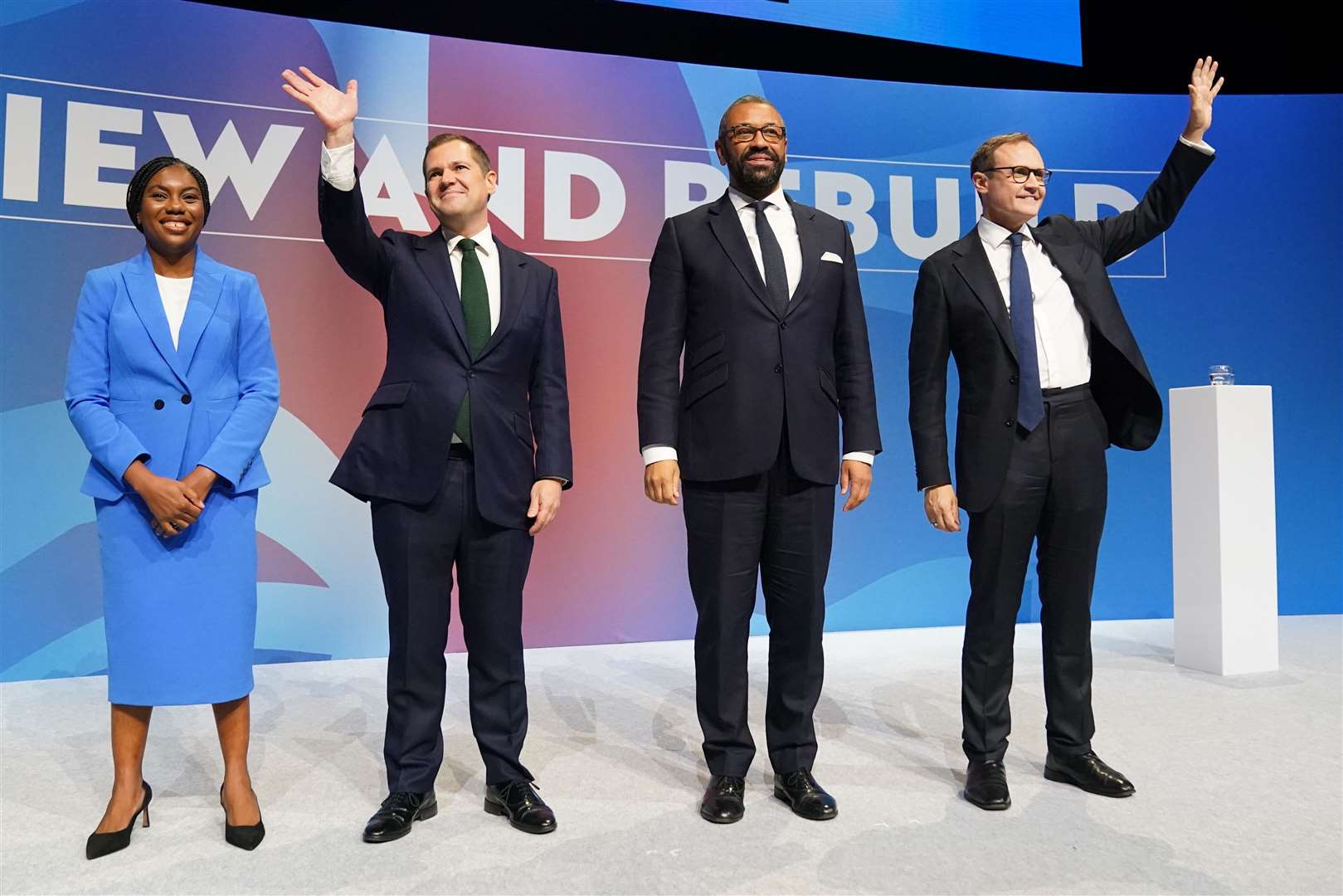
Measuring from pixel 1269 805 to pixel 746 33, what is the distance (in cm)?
415

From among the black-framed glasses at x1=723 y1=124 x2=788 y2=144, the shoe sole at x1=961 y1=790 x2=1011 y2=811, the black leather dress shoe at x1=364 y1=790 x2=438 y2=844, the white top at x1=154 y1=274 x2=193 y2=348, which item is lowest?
the shoe sole at x1=961 y1=790 x2=1011 y2=811

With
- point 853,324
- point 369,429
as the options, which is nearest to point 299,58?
point 369,429

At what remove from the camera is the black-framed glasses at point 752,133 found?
240 centimetres

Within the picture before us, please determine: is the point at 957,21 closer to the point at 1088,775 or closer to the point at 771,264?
the point at 771,264

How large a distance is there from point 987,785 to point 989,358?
1.11 meters

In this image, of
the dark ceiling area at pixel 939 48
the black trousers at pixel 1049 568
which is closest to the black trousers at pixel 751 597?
the black trousers at pixel 1049 568

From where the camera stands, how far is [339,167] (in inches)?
83.7

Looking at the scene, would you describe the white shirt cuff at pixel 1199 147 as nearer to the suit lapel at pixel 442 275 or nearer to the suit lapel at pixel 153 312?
the suit lapel at pixel 442 275

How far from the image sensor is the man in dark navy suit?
7.37 ft

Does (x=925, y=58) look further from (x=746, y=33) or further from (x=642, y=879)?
(x=642, y=879)

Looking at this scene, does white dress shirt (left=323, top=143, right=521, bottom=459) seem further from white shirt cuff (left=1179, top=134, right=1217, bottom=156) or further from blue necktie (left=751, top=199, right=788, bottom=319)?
white shirt cuff (left=1179, top=134, right=1217, bottom=156)

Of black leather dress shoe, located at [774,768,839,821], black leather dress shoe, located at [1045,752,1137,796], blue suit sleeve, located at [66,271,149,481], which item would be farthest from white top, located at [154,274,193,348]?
black leather dress shoe, located at [1045,752,1137,796]

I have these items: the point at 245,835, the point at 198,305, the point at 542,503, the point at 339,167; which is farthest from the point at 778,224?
the point at 245,835

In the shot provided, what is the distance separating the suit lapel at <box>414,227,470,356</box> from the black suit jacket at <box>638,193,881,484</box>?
0.48 meters
